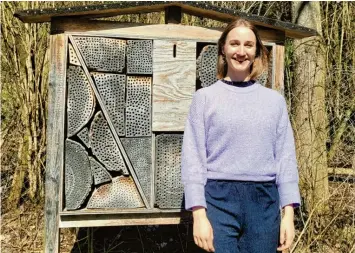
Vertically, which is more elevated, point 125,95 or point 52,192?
point 125,95

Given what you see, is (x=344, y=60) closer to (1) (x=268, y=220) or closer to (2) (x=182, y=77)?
(2) (x=182, y=77)

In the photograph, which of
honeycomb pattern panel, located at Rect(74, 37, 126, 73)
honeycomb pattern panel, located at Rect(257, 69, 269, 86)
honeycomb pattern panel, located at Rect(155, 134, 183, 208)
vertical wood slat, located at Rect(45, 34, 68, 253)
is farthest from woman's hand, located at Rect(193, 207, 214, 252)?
honeycomb pattern panel, located at Rect(257, 69, 269, 86)

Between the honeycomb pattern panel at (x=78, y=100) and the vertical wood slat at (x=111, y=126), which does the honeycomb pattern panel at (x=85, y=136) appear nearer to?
the honeycomb pattern panel at (x=78, y=100)

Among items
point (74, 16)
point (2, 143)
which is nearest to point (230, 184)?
point (74, 16)

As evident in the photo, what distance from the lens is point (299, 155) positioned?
14.4ft

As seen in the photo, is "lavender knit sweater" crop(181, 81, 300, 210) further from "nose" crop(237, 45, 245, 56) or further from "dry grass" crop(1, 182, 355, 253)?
"dry grass" crop(1, 182, 355, 253)

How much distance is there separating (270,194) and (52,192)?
1.46 m

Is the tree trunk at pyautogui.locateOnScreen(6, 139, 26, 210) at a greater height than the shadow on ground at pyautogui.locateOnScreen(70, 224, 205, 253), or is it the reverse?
the tree trunk at pyautogui.locateOnScreen(6, 139, 26, 210)

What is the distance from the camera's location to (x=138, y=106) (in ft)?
10.7

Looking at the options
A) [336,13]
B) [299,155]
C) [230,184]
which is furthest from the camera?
[336,13]

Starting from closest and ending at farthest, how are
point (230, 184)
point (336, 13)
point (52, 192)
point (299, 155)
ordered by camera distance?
point (230, 184)
point (52, 192)
point (299, 155)
point (336, 13)

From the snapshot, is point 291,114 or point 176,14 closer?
point 176,14

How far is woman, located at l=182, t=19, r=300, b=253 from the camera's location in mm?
2383

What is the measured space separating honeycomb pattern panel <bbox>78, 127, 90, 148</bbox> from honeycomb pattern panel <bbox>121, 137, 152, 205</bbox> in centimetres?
25
